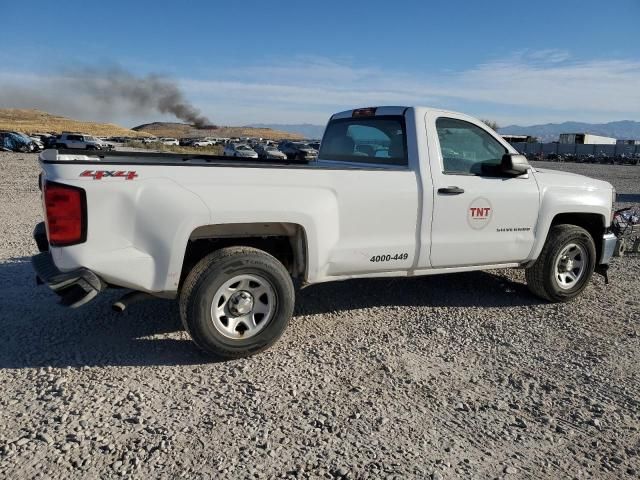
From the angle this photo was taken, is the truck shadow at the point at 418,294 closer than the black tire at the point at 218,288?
No

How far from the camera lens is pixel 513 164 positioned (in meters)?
4.65

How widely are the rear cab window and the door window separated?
0.36m

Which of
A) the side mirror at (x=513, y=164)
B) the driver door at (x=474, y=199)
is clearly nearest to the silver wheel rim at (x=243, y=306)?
the driver door at (x=474, y=199)

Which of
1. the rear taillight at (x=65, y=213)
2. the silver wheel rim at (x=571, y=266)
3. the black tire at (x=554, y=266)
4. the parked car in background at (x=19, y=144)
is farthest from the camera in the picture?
the parked car in background at (x=19, y=144)

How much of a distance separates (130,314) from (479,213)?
3.26m

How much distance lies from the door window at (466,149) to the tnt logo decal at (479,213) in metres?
0.28

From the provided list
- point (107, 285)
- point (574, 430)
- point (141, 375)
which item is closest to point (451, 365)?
point (574, 430)

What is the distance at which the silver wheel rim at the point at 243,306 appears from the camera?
378 centimetres

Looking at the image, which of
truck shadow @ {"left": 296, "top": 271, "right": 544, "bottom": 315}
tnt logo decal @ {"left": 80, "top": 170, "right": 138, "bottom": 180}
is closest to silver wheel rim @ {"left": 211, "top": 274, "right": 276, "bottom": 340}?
tnt logo decal @ {"left": 80, "top": 170, "right": 138, "bottom": 180}

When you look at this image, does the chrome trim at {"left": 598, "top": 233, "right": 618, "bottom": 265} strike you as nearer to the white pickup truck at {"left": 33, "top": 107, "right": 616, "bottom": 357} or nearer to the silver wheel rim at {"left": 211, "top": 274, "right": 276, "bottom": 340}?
the white pickup truck at {"left": 33, "top": 107, "right": 616, "bottom": 357}

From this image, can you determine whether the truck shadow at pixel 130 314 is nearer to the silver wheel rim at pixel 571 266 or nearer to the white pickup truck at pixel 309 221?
the silver wheel rim at pixel 571 266

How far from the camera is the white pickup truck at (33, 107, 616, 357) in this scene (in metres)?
3.35

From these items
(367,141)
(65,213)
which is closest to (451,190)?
(367,141)

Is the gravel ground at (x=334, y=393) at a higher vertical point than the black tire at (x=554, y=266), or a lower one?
lower
